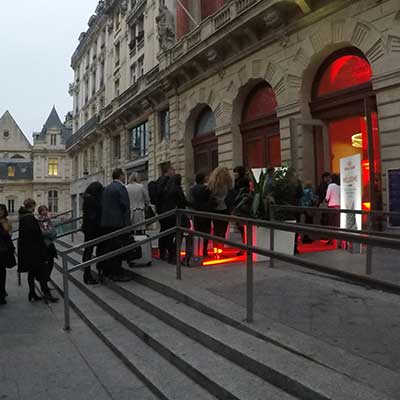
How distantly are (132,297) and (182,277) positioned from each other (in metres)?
0.76

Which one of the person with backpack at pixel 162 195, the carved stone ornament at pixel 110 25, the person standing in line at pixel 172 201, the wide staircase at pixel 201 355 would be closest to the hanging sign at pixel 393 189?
the person standing in line at pixel 172 201

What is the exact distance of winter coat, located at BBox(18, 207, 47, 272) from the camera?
6.58 meters

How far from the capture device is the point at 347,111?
11219 millimetres

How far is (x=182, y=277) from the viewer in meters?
5.90

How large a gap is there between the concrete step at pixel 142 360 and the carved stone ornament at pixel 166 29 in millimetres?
16788

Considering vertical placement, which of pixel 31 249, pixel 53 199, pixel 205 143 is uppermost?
pixel 205 143

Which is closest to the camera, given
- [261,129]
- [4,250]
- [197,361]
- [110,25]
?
[197,361]

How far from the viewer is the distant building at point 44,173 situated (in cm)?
6569

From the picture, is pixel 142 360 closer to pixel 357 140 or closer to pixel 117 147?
pixel 357 140

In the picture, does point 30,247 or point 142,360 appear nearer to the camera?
point 142,360

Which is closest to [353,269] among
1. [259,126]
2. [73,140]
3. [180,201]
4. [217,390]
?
[217,390]

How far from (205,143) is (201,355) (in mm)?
14433

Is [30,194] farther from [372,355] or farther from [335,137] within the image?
[372,355]

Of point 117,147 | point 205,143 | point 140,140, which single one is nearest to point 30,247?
point 205,143
